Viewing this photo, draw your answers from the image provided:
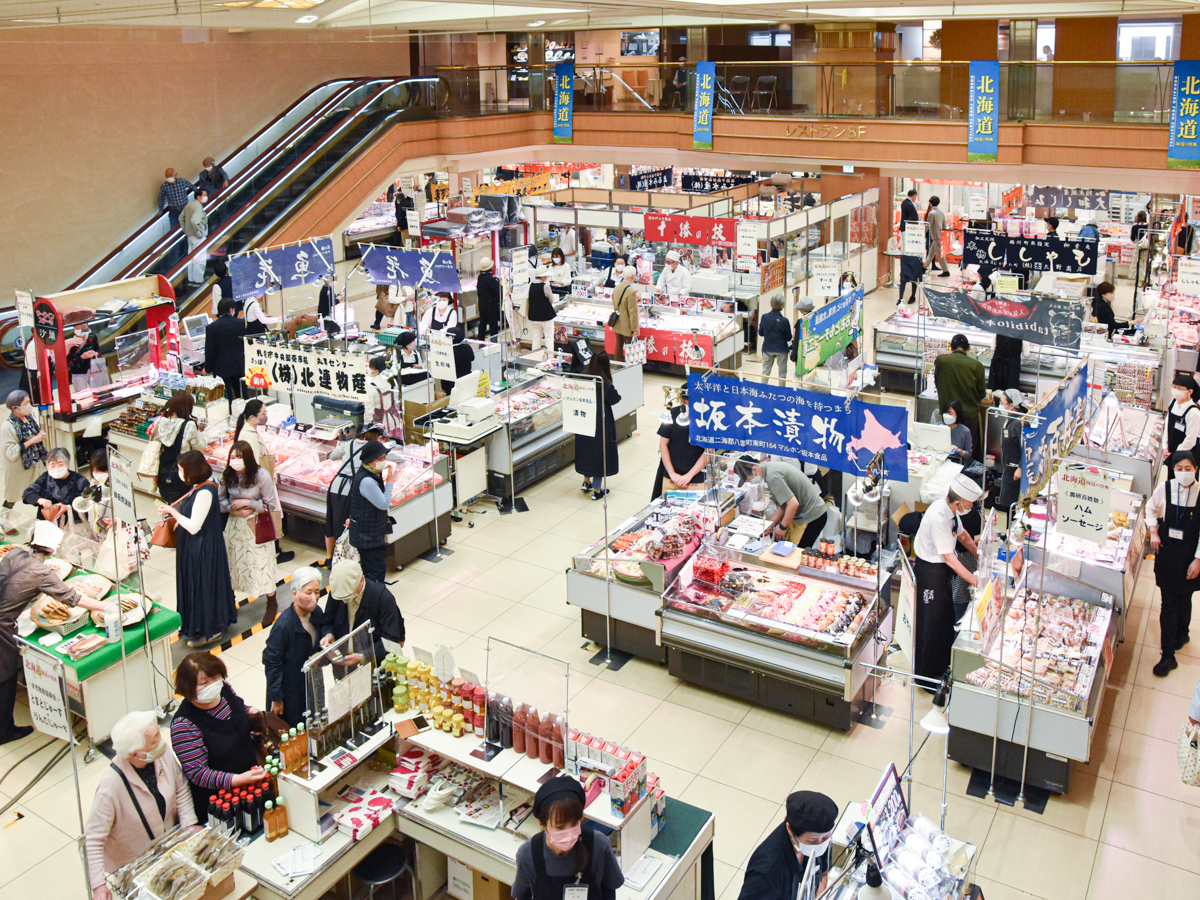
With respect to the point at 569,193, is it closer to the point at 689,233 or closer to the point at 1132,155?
the point at 689,233

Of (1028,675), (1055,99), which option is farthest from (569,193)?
(1028,675)

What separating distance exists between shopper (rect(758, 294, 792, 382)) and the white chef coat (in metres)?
5.67

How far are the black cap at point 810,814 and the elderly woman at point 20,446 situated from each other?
7764 mm

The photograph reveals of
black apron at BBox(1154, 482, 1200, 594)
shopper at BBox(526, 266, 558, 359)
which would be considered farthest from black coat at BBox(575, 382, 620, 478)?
black apron at BBox(1154, 482, 1200, 594)

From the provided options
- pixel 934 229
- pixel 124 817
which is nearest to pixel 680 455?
pixel 124 817

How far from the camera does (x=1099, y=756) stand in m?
6.72

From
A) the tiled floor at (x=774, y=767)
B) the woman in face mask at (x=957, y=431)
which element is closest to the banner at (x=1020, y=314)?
the woman in face mask at (x=957, y=431)

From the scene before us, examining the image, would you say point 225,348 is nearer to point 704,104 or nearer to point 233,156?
point 233,156

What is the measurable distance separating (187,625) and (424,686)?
343 cm

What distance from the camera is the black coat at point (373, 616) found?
19.0 ft

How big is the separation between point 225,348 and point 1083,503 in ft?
30.0

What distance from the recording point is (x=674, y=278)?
15.3 meters

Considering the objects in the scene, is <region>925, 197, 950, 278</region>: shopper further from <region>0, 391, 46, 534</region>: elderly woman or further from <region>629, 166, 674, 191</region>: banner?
<region>0, 391, 46, 534</region>: elderly woman

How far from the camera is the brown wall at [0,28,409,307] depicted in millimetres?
15180
